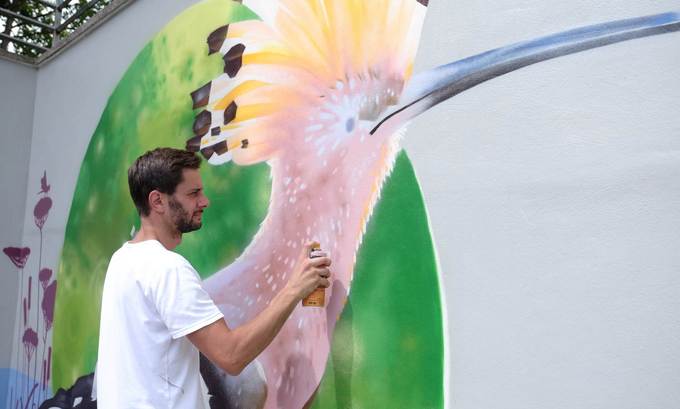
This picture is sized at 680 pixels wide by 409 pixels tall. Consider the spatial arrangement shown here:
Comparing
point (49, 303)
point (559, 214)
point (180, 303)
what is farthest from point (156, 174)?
point (49, 303)

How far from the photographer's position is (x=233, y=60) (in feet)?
10.1

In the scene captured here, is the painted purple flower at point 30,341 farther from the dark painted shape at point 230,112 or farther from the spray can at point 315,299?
the spray can at point 315,299

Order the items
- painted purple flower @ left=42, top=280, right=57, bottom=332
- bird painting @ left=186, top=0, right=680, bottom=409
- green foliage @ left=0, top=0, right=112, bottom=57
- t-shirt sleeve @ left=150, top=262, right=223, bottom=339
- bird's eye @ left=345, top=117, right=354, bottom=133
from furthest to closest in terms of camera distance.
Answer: green foliage @ left=0, top=0, right=112, bottom=57
painted purple flower @ left=42, top=280, right=57, bottom=332
bird's eye @ left=345, top=117, right=354, bottom=133
bird painting @ left=186, top=0, right=680, bottom=409
t-shirt sleeve @ left=150, top=262, right=223, bottom=339

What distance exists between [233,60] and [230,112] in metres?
0.24

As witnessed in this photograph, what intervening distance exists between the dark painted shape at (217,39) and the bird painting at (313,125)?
0.02m

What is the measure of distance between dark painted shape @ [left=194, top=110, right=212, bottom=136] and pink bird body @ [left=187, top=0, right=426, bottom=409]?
0.09m

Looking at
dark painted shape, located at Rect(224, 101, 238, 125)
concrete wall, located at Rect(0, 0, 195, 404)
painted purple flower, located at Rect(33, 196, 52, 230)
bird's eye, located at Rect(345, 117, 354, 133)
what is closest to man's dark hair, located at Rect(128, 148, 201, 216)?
bird's eye, located at Rect(345, 117, 354, 133)

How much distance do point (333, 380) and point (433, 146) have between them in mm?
912

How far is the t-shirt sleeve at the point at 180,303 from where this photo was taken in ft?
6.68

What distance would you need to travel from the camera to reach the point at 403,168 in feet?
7.63

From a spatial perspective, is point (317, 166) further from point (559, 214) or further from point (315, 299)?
point (559, 214)

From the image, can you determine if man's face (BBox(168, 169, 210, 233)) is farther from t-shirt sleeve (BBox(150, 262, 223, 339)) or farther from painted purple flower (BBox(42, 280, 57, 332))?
painted purple flower (BBox(42, 280, 57, 332))

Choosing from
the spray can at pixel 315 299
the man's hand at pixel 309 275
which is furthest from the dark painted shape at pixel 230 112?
the spray can at pixel 315 299

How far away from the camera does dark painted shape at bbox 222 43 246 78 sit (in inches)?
120
